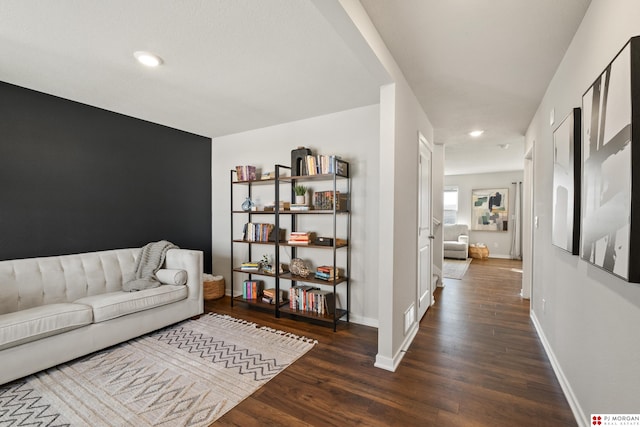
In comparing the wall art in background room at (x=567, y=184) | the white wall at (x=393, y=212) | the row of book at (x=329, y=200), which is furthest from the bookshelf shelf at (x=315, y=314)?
the wall art in background room at (x=567, y=184)

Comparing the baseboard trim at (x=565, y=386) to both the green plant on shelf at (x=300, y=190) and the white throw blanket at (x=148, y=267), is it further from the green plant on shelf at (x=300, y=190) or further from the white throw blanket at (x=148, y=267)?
the white throw blanket at (x=148, y=267)

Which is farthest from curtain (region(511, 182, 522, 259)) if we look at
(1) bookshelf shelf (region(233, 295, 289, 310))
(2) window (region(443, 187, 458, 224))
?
(1) bookshelf shelf (region(233, 295, 289, 310))

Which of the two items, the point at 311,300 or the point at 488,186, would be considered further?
the point at 488,186

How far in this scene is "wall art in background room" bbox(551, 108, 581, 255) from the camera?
1634 millimetres

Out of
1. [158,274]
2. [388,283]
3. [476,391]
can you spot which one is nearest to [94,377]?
[158,274]

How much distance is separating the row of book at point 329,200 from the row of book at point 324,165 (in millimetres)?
241

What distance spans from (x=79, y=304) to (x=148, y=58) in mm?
2038

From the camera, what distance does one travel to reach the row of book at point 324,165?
292 centimetres

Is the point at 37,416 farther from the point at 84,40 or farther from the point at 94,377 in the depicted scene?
the point at 84,40

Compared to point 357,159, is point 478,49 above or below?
above

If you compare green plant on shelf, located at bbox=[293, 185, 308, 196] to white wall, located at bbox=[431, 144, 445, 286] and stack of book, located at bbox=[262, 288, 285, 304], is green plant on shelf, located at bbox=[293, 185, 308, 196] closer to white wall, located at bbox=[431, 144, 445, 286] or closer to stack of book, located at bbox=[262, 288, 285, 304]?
stack of book, located at bbox=[262, 288, 285, 304]

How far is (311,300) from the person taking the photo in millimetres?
3143

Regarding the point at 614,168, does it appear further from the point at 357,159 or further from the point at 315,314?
the point at 315,314

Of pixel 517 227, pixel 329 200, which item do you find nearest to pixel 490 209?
pixel 517 227
